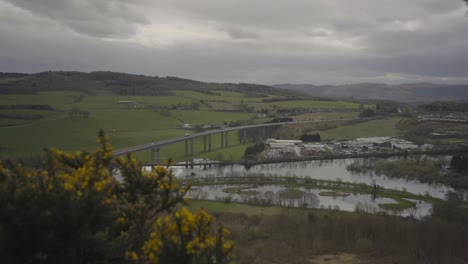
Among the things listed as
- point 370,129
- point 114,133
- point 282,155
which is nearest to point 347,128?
point 370,129

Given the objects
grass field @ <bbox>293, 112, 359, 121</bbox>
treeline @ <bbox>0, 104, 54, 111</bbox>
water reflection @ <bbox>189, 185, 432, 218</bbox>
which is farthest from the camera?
grass field @ <bbox>293, 112, 359, 121</bbox>

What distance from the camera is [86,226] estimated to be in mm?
6512

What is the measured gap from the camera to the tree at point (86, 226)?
20.0 ft

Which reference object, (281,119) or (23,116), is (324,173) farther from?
(23,116)

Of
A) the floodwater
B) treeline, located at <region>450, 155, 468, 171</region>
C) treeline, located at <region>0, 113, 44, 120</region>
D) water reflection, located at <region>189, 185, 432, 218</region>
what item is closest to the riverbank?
water reflection, located at <region>189, 185, 432, 218</region>

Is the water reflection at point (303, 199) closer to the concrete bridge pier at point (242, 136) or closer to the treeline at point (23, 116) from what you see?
the concrete bridge pier at point (242, 136)

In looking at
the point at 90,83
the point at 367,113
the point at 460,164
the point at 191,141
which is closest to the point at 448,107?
the point at 367,113

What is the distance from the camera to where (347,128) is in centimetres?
6900

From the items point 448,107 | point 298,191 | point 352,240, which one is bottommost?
point 298,191

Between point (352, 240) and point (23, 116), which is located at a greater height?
point (23, 116)

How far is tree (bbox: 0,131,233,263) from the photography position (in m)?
6.11

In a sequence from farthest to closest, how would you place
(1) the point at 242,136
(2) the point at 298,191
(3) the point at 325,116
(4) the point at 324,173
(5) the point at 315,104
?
(5) the point at 315,104 < (3) the point at 325,116 < (1) the point at 242,136 < (4) the point at 324,173 < (2) the point at 298,191

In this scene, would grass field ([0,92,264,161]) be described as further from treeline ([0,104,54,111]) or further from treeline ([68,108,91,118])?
treeline ([0,104,54,111])

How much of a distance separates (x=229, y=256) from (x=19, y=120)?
53.1 meters
